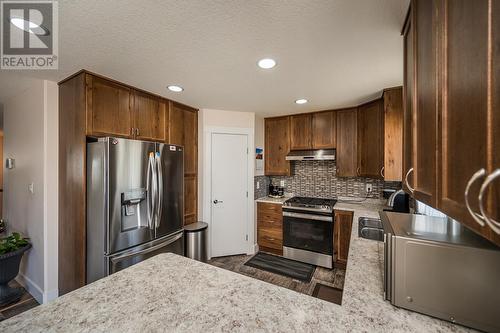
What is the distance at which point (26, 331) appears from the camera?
70 centimetres

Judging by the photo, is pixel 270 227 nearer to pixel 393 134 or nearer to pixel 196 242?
pixel 196 242

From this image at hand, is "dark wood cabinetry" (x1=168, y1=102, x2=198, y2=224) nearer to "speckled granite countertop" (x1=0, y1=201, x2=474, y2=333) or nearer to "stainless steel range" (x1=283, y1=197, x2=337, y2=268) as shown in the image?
"stainless steel range" (x1=283, y1=197, x2=337, y2=268)

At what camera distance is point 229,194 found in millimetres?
3252

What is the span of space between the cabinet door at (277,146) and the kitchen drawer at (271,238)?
96 cm

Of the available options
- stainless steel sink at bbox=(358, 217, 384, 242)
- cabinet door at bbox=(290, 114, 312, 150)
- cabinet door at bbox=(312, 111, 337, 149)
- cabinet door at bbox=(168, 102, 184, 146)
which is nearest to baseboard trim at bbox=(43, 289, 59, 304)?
cabinet door at bbox=(168, 102, 184, 146)

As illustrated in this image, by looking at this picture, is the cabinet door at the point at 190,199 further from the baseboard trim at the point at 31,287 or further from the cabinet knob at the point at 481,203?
the cabinet knob at the point at 481,203

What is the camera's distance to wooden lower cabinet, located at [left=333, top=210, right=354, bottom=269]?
9.02 ft

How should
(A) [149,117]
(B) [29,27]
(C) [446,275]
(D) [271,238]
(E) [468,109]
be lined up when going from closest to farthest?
(E) [468,109] → (C) [446,275] → (B) [29,27] → (A) [149,117] → (D) [271,238]

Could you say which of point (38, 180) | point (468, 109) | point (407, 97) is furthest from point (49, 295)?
point (407, 97)

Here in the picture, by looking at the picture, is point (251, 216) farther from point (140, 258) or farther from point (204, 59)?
point (204, 59)

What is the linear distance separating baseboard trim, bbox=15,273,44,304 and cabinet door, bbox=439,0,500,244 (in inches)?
130

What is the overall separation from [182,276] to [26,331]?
0.55 metres

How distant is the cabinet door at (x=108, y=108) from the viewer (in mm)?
1920

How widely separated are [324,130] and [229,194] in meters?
1.79
